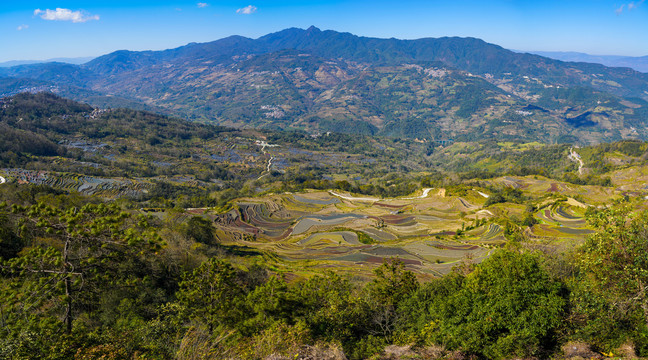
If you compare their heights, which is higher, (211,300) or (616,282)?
(616,282)

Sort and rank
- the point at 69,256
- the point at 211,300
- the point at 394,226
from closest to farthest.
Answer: the point at 69,256
the point at 211,300
the point at 394,226

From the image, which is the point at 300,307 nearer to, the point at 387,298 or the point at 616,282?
the point at 387,298

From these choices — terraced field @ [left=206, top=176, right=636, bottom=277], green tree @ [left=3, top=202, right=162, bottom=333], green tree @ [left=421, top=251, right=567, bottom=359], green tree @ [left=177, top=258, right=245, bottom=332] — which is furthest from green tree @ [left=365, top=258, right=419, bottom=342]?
terraced field @ [left=206, top=176, right=636, bottom=277]

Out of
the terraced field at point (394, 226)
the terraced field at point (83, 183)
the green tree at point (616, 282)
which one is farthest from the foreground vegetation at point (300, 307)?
the terraced field at point (83, 183)

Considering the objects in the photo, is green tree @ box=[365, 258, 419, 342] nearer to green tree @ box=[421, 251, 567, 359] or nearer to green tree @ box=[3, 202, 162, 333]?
green tree @ box=[421, 251, 567, 359]

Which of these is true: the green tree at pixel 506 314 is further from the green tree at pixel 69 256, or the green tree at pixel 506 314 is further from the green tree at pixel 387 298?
the green tree at pixel 69 256

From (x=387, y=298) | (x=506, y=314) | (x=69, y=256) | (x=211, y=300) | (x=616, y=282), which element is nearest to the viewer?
(x=69, y=256)

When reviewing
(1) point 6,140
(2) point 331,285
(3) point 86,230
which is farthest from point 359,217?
(1) point 6,140

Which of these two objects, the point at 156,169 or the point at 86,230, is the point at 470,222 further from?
the point at 156,169

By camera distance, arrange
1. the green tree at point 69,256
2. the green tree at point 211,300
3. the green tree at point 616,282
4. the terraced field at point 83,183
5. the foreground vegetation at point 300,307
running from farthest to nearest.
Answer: the terraced field at point 83,183 → the green tree at point 211,300 → the green tree at point 616,282 → the foreground vegetation at point 300,307 → the green tree at point 69,256

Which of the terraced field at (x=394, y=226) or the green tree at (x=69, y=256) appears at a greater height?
the green tree at (x=69, y=256)

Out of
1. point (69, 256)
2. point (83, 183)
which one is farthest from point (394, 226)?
point (83, 183)
